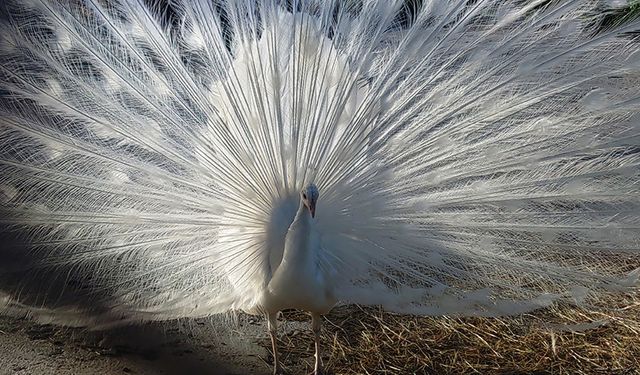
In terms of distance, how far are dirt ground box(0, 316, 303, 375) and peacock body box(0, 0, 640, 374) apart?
1.38ft

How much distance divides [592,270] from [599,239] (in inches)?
5.1

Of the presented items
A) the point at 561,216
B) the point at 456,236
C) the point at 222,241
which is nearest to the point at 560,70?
the point at 561,216

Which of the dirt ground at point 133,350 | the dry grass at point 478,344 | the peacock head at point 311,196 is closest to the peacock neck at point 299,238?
the peacock head at point 311,196

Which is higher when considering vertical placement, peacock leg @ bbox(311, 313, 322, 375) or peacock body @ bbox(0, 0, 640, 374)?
peacock body @ bbox(0, 0, 640, 374)

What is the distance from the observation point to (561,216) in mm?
3045

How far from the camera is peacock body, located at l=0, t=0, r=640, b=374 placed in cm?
302

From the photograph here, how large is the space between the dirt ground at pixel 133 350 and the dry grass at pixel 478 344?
27cm

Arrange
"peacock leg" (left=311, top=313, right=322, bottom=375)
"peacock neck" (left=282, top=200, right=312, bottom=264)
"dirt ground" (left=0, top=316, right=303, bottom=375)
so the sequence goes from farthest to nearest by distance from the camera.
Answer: "dirt ground" (left=0, top=316, right=303, bottom=375) → "peacock leg" (left=311, top=313, right=322, bottom=375) → "peacock neck" (left=282, top=200, right=312, bottom=264)

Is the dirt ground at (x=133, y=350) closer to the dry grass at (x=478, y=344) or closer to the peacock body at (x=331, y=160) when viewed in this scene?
the dry grass at (x=478, y=344)

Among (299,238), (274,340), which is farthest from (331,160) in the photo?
(274,340)

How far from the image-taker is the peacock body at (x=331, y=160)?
3.02 meters

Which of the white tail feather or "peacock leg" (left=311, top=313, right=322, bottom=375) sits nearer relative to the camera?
the white tail feather

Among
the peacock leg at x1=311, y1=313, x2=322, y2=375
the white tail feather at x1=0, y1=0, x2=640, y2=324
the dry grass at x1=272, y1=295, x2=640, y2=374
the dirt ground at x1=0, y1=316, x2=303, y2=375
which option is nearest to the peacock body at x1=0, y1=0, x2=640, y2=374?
the white tail feather at x1=0, y1=0, x2=640, y2=324

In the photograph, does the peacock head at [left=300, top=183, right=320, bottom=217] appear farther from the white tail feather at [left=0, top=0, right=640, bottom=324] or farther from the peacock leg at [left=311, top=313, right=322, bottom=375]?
the peacock leg at [left=311, top=313, right=322, bottom=375]
